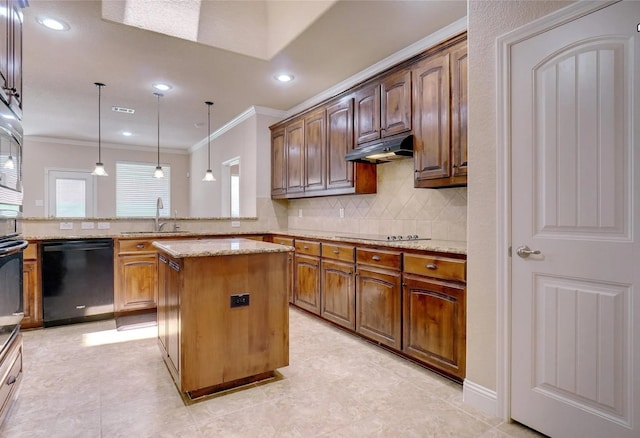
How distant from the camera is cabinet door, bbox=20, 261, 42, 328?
345 centimetres

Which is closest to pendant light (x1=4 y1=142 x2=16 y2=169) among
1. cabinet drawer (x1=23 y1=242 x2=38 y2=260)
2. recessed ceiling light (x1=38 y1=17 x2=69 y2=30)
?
recessed ceiling light (x1=38 y1=17 x2=69 y2=30)

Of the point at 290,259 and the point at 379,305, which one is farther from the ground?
the point at 290,259

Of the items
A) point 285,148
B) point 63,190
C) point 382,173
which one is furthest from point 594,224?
point 63,190

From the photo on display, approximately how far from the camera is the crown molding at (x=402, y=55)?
2827 millimetres

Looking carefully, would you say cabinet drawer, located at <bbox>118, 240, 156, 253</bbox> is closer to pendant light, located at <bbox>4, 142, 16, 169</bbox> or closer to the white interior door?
pendant light, located at <bbox>4, 142, 16, 169</bbox>

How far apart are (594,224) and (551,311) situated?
1.55 ft

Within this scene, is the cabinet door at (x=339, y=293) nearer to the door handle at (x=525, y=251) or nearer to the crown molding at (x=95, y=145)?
the door handle at (x=525, y=251)

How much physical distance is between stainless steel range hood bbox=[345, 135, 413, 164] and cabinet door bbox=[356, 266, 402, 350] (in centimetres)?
102

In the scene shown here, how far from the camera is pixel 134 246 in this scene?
3932mm

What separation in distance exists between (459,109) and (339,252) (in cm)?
161

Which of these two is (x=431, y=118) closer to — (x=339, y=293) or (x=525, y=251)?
(x=525, y=251)

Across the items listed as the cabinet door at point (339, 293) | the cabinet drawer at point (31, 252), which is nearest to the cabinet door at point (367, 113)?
the cabinet door at point (339, 293)

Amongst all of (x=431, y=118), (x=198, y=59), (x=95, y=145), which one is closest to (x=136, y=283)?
(x=198, y=59)

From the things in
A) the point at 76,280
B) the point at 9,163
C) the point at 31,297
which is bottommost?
the point at 31,297
